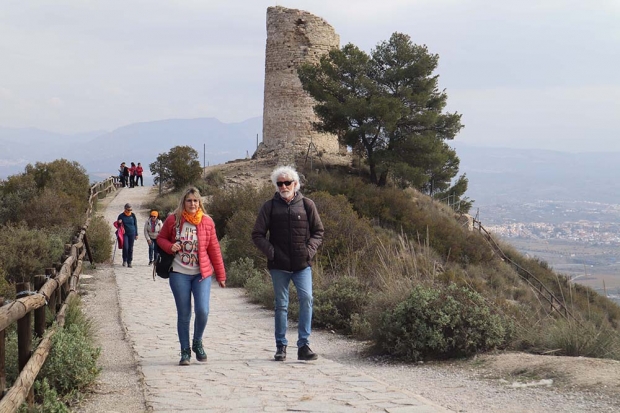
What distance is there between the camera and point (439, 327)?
785cm

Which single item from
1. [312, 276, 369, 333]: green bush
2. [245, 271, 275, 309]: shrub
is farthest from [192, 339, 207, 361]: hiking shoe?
[245, 271, 275, 309]: shrub

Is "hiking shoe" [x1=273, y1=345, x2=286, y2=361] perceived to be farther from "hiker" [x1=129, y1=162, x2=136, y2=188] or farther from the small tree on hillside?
"hiker" [x1=129, y1=162, x2=136, y2=188]

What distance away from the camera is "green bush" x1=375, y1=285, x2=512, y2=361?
787 cm

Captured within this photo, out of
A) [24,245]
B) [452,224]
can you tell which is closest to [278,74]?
[452,224]

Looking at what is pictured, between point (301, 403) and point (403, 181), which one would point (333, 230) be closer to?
point (301, 403)

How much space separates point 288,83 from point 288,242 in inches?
1229

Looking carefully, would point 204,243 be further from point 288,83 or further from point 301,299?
point 288,83

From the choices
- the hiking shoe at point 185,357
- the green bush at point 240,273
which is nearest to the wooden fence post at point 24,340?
the hiking shoe at point 185,357

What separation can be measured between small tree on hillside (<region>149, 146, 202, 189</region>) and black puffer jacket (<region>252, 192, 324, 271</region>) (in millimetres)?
27228

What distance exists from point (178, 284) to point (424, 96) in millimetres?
29645

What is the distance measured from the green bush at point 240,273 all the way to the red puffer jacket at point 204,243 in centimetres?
693

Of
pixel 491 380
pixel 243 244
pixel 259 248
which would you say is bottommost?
pixel 491 380

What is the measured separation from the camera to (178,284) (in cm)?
730

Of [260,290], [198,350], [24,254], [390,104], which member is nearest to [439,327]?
[198,350]
